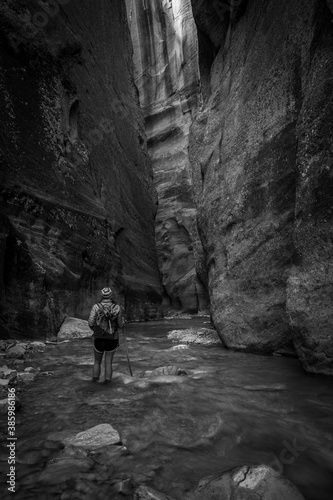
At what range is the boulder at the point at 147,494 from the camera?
2.27 metres

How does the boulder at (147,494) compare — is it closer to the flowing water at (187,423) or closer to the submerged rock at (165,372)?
the flowing water at (187,423)

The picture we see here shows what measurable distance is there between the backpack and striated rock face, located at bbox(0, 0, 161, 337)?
5.60 metres

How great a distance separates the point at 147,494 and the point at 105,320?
12.2 ft

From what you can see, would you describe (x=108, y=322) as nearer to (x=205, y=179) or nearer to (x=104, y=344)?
(x=104, y=344)

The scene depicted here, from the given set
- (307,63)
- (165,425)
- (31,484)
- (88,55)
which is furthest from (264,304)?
(88,55)

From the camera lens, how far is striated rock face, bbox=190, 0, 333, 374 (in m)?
5.43

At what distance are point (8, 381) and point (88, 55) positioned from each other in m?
22.5

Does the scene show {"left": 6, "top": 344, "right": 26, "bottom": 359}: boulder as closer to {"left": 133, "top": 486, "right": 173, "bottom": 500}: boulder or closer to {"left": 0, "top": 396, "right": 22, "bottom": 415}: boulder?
{"left": 0, "top": 396, "right": 22, "bottom": 415}: boulder

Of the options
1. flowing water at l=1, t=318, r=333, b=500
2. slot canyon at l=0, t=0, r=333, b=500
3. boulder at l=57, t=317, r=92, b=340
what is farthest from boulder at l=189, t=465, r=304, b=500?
boulder at l=57, t=317, r=92, b=340

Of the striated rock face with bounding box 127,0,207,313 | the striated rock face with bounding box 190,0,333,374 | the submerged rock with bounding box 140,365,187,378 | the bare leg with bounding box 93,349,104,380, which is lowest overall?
the submerged rock with bounding box 140,365,187,378

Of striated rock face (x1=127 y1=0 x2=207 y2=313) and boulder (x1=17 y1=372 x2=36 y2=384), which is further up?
striated rock face (x1=127 y1=0 x2=207 y2=313)

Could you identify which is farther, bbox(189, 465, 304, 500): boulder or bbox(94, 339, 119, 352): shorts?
bbox(94, 339, 119, 352): shorts

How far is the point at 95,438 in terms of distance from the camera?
10.8ft

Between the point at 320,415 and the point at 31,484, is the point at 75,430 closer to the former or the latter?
the point at 31,484
